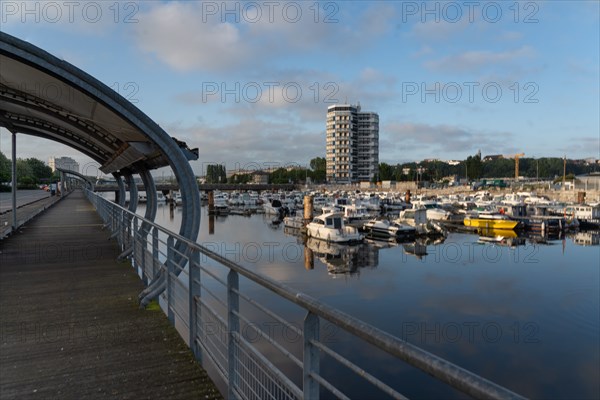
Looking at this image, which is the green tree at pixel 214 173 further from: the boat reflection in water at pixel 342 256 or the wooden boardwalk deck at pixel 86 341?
the wooden boardwalk deck at pixel 86 341

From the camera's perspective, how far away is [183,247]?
5.88m

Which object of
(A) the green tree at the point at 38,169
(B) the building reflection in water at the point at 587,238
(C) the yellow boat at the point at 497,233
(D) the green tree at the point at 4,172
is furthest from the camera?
(A) the green tree at the point at 38,169

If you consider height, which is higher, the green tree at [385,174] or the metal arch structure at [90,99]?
the green tree at [385,174]

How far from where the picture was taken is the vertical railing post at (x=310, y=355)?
7.13 feet

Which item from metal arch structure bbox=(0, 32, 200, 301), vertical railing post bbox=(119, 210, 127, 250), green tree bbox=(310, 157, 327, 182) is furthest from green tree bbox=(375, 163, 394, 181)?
metal arch structure bbox=(0, 32, 200, 301)

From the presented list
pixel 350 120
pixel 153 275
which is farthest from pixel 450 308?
pixel 350 120

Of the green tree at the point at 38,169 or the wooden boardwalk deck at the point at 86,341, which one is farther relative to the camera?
the green tree at the point at 38,169

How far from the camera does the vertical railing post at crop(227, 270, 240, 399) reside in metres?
3.25

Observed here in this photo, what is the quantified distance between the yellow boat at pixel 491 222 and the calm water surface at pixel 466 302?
6.83m

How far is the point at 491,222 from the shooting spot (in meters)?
43.1

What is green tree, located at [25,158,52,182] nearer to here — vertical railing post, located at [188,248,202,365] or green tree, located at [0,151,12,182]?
green tree, located at [0,151,12,182]

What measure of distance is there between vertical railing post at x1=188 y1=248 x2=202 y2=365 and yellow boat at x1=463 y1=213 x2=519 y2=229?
43.5 meters

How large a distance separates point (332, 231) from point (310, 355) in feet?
108

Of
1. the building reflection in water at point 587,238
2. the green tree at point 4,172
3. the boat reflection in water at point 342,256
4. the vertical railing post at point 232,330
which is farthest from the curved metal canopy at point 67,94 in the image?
the green tree at point 4,172
